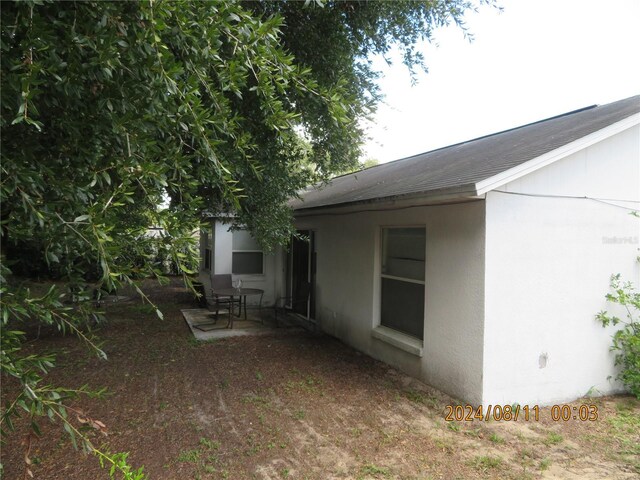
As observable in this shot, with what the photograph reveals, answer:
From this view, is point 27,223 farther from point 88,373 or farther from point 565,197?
point 565,197

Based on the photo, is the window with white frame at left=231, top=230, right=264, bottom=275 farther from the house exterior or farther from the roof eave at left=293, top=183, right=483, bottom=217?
the house exterior

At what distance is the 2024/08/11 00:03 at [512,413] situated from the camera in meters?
4.53

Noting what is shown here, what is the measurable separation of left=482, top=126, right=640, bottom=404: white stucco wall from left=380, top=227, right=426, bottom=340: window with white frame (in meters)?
1.30

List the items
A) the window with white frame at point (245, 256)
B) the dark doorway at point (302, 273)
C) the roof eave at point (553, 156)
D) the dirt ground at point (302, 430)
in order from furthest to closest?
the window with white frame at point (245, 256) → the dark doorway at point (302, 273) → the roof eave at point (553, 156) → the dirt ground at point (302, 430)

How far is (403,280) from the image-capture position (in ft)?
20.3

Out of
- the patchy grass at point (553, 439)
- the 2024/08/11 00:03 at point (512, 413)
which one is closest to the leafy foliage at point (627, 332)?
the 2024/08/11 00:03 at point (512, 413)

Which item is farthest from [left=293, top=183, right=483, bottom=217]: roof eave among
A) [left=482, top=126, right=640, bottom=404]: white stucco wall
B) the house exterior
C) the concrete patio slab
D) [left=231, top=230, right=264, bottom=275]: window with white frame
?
[left=231, top=230, right=264, bottom=275]: window with white frame

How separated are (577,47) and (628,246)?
492cm

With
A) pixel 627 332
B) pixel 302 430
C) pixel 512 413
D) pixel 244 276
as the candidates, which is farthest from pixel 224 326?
pixel 627 332

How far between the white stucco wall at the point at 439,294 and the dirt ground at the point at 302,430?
0.32 m

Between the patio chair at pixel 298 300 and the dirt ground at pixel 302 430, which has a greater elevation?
the patio chair at pixel 298 300

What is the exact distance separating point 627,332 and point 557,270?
59.4 inches

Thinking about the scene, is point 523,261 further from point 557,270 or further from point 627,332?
point 627,332

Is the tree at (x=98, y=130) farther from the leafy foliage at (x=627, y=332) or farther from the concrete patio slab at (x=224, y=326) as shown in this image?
the concrete patio slab at (x=224, y=326)
